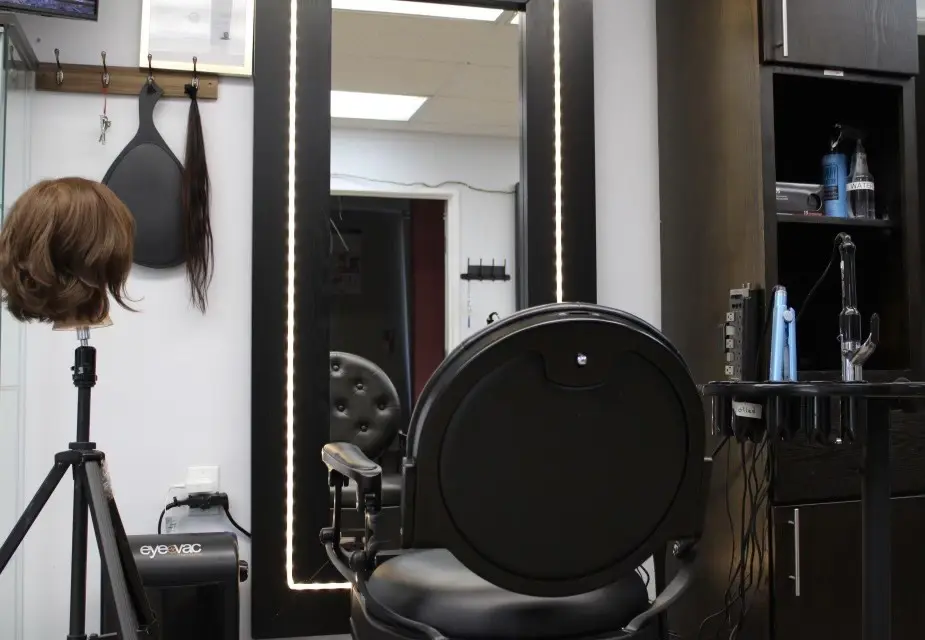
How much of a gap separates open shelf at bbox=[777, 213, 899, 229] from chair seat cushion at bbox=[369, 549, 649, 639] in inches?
46.0

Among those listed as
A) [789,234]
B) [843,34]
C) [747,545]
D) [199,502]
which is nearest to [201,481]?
[199,502]

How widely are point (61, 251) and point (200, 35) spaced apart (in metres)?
1.01

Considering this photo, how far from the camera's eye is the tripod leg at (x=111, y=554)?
1.22 meters

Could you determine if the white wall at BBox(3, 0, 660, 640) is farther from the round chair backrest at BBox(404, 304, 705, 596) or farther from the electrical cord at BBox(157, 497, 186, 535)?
the round chair backrest at BBox(404, 304, 705, 596)

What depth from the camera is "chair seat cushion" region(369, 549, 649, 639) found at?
1.16m

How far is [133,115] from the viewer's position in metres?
2.08

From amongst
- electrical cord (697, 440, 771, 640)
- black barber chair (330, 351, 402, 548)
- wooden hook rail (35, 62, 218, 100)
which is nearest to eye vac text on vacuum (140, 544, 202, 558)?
black barber chair (330, 351, 402, 548)

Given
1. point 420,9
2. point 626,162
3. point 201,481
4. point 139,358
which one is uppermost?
point 420,9

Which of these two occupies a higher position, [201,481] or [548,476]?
[548,476]

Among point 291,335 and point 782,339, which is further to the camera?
point 291,335

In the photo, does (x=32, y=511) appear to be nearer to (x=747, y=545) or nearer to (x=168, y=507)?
(x=168, y=507)

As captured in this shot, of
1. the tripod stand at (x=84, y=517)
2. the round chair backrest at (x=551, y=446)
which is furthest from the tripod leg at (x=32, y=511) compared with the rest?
the round chair backrest at (x=551, y=446)

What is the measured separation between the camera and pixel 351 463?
129cm

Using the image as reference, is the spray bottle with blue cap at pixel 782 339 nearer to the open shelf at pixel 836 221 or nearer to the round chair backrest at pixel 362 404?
the open shelf at pixel 836 221
